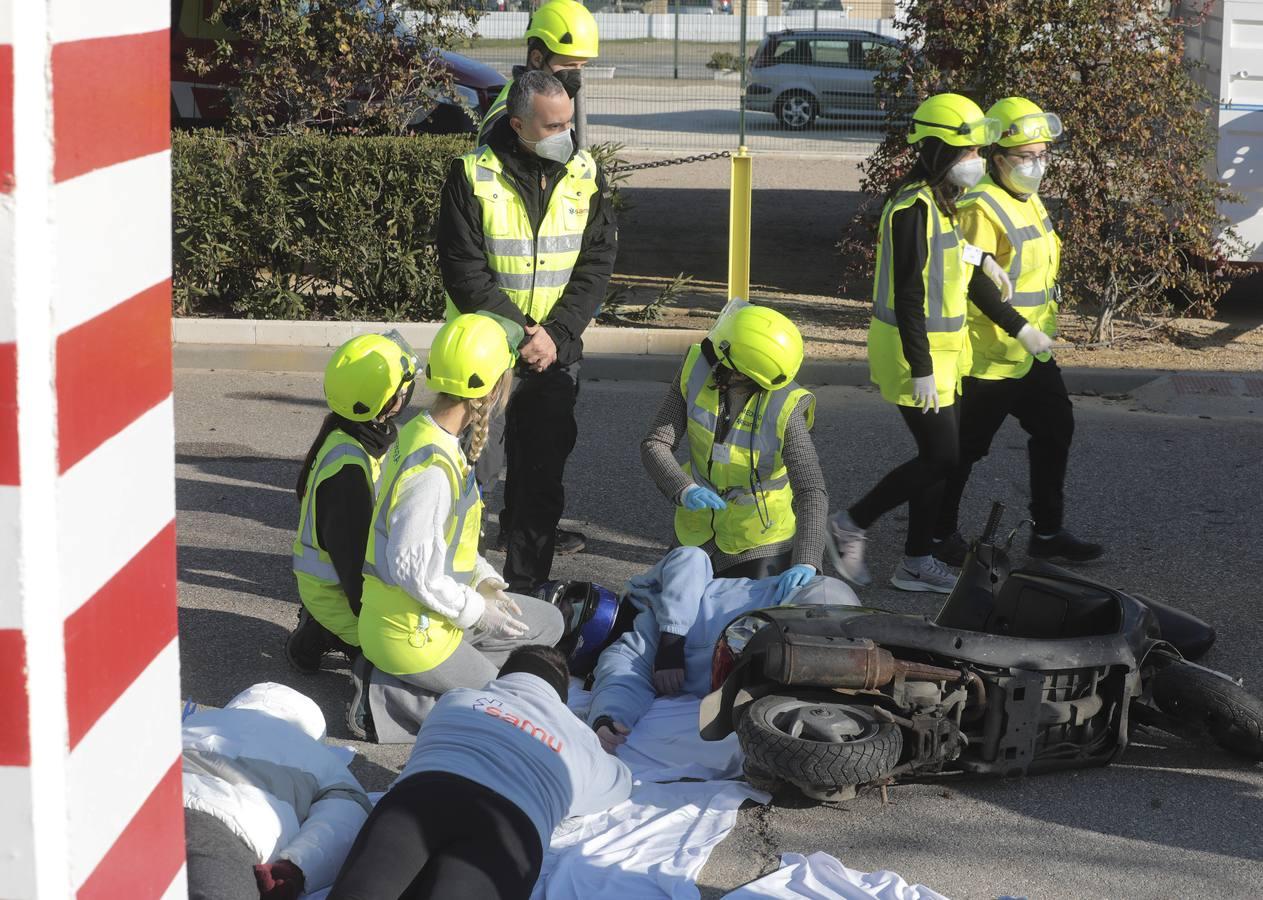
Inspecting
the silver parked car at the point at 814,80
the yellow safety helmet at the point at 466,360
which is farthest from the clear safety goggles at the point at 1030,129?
the silver parked car at the point at 814,80

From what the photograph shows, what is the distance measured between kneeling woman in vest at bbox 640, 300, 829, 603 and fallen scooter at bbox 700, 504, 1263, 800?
2.66 ft

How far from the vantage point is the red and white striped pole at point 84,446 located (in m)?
1.28

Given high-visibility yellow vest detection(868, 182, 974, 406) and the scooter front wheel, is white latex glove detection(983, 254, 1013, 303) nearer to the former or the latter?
high-visibility yellow vest detection(868, 182, 974, 406)

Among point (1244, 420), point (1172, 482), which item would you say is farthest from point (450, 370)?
point (1244, 420)

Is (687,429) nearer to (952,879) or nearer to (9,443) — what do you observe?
(952,879)

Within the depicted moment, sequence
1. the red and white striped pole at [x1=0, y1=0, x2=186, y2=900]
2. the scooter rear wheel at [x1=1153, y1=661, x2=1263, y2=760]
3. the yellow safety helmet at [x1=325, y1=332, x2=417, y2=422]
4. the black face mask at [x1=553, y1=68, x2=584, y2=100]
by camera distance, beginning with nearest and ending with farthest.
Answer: the red and white striped pole at [x1=0, y1=0, x2=186, y2=900] < the scooter rear wheel at [x1=1153, y1=661, x2=1263, y2=760] < the yellow safety helmet at [x1=325, y1=332, x2=417, y2=422] < the black face mask at [x1=553, y1=68, x2=584, y2=100]

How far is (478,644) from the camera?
4715 mm

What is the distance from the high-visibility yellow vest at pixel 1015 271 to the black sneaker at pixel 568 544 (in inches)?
69.7

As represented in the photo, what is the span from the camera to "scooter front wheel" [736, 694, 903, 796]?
3.84 m

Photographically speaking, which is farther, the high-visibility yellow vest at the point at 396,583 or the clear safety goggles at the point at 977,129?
the clear safety goggles at the point at 977,129

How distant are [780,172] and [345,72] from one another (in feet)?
27.7

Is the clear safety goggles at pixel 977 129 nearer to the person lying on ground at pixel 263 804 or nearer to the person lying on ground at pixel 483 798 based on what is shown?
the person lying on ground at pixel 483 798

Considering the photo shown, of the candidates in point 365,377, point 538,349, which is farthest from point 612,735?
point 538,349

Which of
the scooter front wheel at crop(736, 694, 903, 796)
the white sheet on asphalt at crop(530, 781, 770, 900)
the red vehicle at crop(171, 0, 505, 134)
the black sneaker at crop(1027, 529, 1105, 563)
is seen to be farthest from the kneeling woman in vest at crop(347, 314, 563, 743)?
the red vehicle at crop(171, 0, 505, 134)
